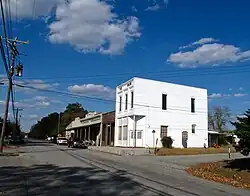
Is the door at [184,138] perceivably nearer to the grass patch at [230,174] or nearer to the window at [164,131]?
the window at [164,131]

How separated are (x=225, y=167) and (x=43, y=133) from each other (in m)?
158

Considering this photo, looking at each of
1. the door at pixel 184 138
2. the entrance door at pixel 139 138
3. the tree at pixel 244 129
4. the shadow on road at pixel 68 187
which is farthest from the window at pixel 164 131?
the shadow on road at pixel 68 187

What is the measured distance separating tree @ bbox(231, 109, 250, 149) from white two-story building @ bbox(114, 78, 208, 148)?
2811 centimetres

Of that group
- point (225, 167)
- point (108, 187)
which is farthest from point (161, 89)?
point (108, 187)

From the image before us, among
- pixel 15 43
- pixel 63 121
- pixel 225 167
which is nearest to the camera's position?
pixel 225 167

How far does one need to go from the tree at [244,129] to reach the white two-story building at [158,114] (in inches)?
1107

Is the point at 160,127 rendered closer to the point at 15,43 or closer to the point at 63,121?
the point at 15,43

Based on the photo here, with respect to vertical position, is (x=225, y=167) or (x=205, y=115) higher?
(x=205, y=115)

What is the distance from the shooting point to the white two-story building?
1858 inches

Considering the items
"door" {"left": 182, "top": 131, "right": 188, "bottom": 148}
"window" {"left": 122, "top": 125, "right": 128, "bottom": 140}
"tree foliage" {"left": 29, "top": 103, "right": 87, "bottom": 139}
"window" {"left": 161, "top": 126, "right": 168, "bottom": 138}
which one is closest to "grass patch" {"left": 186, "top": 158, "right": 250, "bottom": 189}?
"window" {"left": 161, "top": 126, "right": 168, "bottom": 138}

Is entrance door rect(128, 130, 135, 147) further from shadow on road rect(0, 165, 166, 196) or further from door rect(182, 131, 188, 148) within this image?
shadow on road rect(0, 165, 166, 196)

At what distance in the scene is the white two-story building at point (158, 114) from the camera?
1858 inches

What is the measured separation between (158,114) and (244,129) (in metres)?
31.0

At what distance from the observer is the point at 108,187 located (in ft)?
39.9
